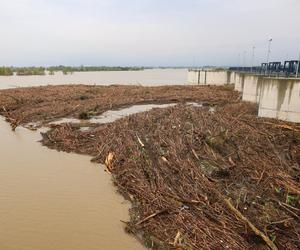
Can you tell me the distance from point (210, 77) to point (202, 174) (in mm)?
31296

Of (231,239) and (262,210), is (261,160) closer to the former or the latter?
(262,210)

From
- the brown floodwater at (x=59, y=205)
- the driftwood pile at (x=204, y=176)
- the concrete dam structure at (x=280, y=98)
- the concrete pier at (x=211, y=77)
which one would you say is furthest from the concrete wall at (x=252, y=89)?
the concrete pier at (x=211, y=77)

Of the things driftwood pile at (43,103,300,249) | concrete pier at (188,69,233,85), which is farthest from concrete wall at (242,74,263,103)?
concrete pier at (188,69,233,85)

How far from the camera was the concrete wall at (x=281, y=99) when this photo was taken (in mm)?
9500

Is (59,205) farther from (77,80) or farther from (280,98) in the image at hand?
(77,80)

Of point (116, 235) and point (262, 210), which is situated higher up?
point (262, 210)

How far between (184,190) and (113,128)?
4.86m

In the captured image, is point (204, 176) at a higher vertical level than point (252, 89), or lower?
lower

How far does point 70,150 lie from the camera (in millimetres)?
8500

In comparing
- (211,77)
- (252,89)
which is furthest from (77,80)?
(252,89)

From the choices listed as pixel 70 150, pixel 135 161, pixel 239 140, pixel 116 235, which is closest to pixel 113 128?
pixel 70 150

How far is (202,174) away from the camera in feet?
18.9

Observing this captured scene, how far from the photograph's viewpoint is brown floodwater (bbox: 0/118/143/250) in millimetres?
4328

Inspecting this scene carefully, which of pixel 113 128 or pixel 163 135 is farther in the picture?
pixel 113 128
